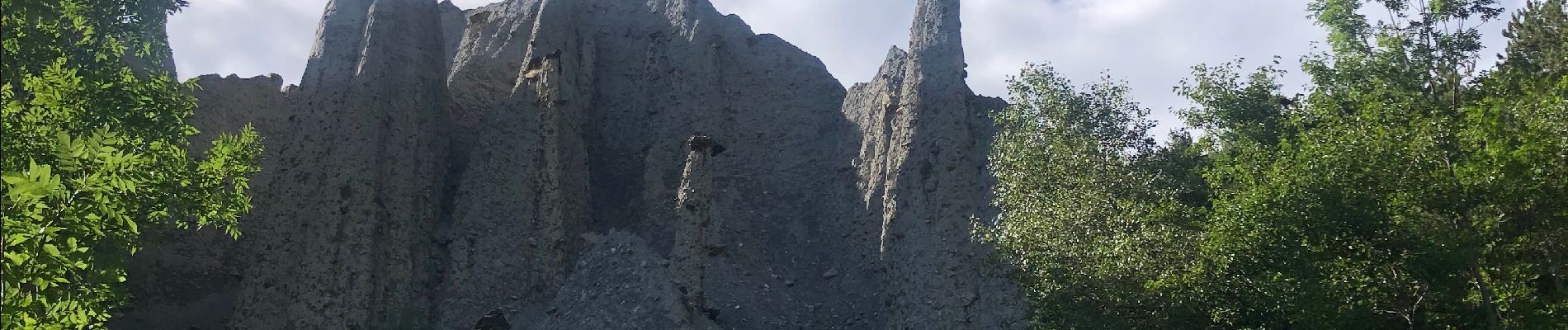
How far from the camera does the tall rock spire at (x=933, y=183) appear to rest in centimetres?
3381

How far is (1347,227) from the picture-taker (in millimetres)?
19469

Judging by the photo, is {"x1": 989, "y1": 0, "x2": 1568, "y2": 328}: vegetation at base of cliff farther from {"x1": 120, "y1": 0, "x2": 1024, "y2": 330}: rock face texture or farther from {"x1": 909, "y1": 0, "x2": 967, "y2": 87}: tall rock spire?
{"x1": 909, "y1": 0, "x2": 967, "y2": 87}: tall rock spire

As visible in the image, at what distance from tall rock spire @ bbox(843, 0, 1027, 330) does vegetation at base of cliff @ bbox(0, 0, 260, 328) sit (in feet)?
71.4

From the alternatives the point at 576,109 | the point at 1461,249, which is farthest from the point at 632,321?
the point at 1461,249

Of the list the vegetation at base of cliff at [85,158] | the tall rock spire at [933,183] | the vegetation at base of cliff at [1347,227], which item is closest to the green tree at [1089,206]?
the vegetation at base of cliff at [1347,227]

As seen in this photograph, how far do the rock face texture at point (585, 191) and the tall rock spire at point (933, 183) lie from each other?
90 millimetres

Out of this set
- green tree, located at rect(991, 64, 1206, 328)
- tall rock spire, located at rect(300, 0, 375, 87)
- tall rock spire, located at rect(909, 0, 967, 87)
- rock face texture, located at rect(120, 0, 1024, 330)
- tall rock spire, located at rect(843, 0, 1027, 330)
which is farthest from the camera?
tall rock spire, located at rect(909, 0, 967, 87)

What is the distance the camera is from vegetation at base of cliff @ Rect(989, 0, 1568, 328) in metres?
18.6

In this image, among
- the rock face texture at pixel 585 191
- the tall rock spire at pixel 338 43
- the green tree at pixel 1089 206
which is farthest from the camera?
the tall rock spire at pixel 338 43

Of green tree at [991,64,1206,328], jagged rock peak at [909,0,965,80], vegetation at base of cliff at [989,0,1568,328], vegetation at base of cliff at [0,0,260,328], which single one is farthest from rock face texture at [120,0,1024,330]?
vegetation at base of cliff at [0,0,260,328]

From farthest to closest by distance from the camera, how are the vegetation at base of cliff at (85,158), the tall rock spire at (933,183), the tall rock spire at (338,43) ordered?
the tall rock spire at (338,43), the tall rock spire at (933,183), the vegetation at base of cliff at (85,158)

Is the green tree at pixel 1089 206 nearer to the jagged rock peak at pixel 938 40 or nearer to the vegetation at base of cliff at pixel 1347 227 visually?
the vegetation at base of cliff at pixel 1347 227

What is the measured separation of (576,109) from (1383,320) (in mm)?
30392

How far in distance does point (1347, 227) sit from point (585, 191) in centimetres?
2790
